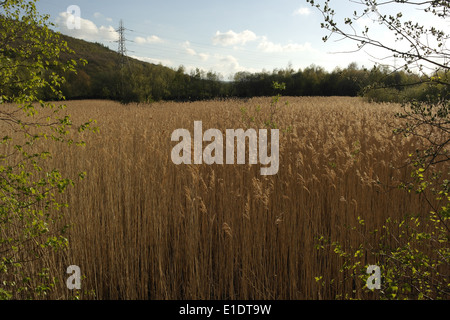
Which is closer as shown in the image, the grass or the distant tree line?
the grass

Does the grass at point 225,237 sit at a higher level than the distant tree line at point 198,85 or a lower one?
lower

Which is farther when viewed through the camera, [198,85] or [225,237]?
[198,85]

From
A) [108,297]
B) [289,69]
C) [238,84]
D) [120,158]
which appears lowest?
[108,297]

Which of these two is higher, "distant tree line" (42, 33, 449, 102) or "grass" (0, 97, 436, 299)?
"distant tree line" (42, 33, 449, 102)

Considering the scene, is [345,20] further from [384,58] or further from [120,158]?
[120,158]

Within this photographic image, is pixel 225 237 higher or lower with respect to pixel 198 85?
lower

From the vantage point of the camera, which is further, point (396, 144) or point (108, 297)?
point (396, 144)

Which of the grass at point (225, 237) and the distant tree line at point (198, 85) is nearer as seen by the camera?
the grass at point (225, 237)

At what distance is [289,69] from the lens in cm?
4372

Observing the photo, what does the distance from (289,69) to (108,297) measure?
145 feet
